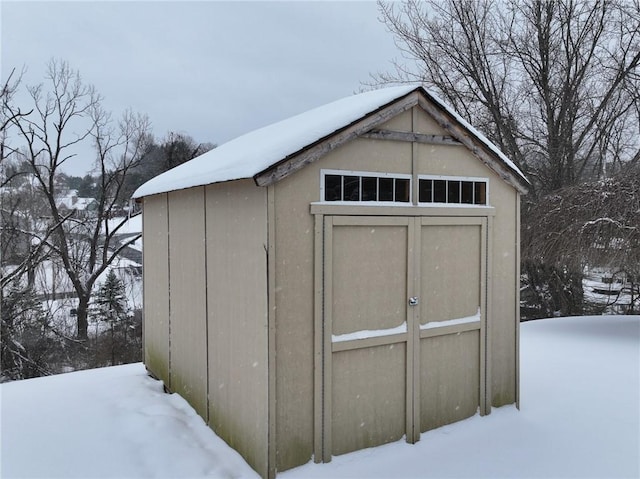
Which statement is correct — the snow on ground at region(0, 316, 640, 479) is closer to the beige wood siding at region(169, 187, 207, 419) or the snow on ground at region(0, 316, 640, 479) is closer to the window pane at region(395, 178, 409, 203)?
the beige wood siding at region(169, 187, 207, 419)

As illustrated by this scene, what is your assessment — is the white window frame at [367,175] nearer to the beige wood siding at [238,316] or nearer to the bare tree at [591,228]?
the beige wood siding at [238,316]

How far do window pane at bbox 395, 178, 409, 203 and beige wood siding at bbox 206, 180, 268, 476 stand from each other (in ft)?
4.23

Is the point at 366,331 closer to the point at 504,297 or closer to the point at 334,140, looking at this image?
the point at 334,140

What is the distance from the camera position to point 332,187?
3.84 m

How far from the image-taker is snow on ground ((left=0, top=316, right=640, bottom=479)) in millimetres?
3789

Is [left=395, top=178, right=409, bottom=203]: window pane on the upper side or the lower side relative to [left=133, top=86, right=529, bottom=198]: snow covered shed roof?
lower

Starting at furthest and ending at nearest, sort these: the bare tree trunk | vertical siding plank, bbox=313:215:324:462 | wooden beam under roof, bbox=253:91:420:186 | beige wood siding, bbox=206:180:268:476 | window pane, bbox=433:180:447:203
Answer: the bare tree trunk < window pane, bbox=433:180:447:203 < vertical siding plank, bbox=313:215:324:462 < beige wood siding, bbox=206:180:268:476 < wooden beam under roof, bbox=253:91:420:186

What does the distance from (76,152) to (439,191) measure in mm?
15774

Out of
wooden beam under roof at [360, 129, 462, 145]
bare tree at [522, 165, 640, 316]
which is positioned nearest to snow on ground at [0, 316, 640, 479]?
wooden beam under roof at [360, 129, 462, 145]

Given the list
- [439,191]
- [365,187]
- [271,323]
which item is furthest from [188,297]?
[439,191]

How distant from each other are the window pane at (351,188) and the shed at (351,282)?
12mm

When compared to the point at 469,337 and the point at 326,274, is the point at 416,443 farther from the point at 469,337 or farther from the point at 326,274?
the point at 326,274

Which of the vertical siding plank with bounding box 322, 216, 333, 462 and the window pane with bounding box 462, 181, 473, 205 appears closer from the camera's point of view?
the vertical siding plank with bounding box 322, 216, 333, 462

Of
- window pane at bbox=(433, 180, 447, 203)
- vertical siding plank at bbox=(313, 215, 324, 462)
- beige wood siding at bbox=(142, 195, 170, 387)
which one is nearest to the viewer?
vertical siding plank at bbox=(313, 215, 324, 462)
